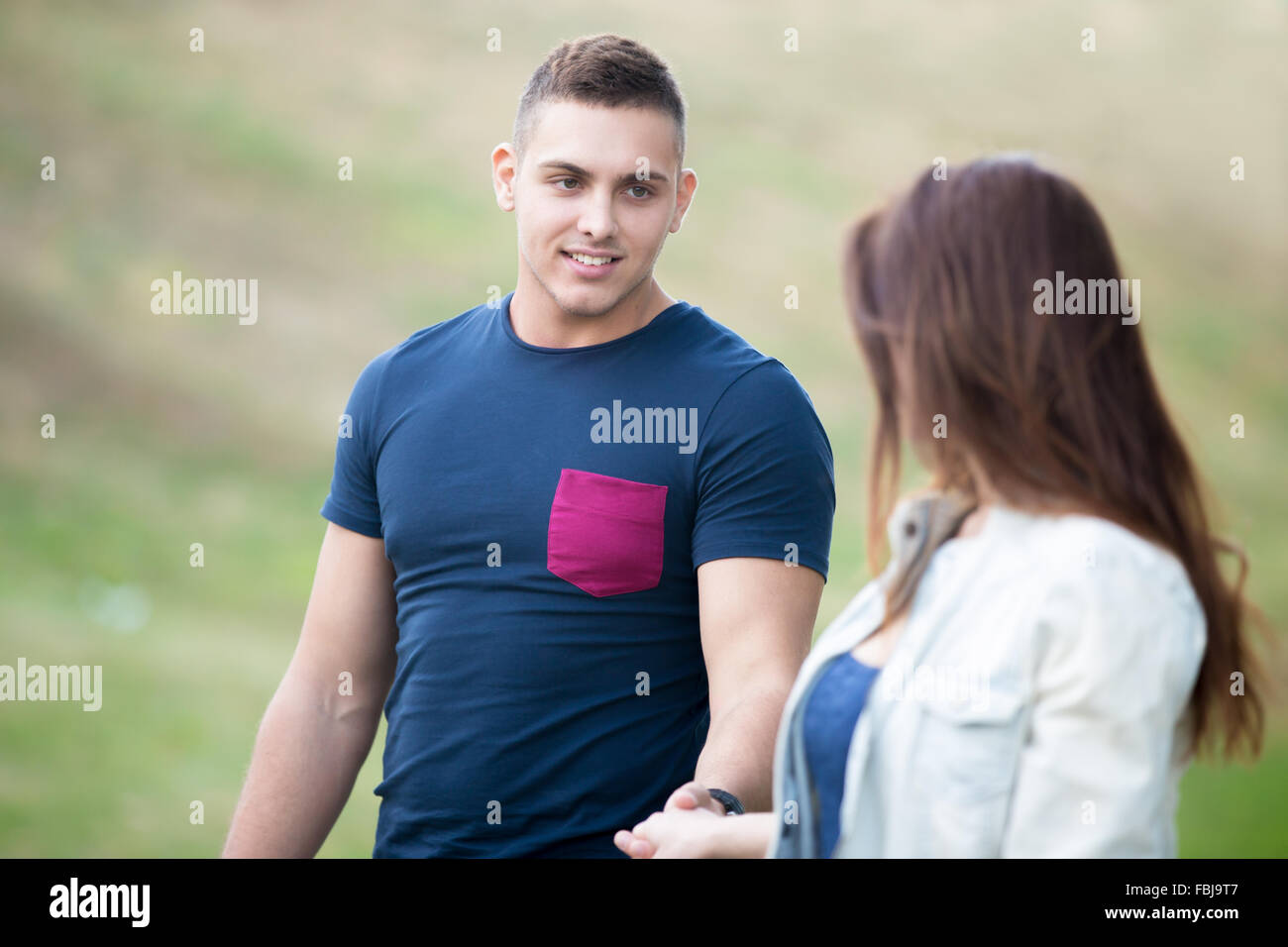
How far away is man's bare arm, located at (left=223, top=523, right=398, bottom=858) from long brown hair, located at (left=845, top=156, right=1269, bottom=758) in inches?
38.8

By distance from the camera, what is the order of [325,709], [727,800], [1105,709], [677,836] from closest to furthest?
[1105,709]
[677,836]
[727,800]
[325,709]

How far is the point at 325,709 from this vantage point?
174 centimetres

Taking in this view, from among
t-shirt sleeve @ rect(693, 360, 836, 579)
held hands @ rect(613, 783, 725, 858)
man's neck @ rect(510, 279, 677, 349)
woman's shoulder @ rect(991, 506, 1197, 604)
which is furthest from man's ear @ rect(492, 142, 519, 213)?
woman's shoulder @ rect(991, 506, 1197, 604)

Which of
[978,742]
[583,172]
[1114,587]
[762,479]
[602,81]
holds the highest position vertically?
[602,81]

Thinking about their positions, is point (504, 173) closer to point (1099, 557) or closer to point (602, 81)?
point (602, 81)

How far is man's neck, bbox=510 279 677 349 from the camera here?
168 centimetres

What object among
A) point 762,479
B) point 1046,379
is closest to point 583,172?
point 762,479

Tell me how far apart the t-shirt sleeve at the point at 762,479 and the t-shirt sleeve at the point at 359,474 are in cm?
49

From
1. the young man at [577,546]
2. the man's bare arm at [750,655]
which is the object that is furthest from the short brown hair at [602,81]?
the man's bare arm at [750,655]

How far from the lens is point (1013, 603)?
0.98 m

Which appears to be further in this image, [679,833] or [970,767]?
[679,833]

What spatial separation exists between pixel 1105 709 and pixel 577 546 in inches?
30.6

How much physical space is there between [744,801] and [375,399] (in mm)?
793
